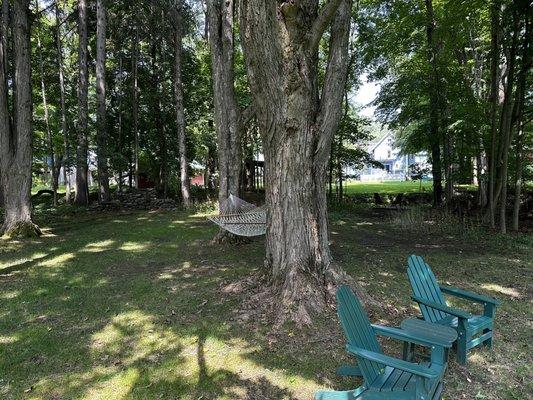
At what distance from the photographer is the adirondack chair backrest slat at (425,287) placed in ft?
10.3

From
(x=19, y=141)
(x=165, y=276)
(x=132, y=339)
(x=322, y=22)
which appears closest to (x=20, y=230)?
(x=19, y=141)

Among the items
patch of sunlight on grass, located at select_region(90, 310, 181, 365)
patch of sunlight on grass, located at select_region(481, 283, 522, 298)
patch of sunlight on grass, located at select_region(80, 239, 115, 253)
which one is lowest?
patch of sunlight on grass, located at select_region(481, 283, 522, 298)

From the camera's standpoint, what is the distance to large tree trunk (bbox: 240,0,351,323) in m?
3.49

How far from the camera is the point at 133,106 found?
50.5 ft

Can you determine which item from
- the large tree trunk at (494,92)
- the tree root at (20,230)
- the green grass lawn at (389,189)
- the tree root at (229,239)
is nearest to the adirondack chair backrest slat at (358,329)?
the tree root at (229,239)

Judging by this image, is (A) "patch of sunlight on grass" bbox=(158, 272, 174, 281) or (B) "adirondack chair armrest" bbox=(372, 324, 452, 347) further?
(A) "patch of sunlight on grass" bbox=(158, 272, 174, 281)

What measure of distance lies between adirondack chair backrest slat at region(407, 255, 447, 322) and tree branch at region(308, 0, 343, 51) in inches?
84.7

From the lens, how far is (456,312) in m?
2.81

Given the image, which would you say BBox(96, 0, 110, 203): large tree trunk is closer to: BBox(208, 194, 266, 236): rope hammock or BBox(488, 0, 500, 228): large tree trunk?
BBox(208, 194, 266, 236): rope hammock


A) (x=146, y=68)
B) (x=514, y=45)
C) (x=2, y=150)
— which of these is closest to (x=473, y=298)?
(x=514, y=45)

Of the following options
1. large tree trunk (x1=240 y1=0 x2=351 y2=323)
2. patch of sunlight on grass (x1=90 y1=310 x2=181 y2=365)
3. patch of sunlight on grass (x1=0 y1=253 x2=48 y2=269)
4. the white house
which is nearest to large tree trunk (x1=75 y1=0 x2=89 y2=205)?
patch of sunlight on grass (x1=0 y1=253 x2=48 y2=269)

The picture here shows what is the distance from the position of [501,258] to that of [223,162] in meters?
4.98

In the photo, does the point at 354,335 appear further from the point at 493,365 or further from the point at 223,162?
the point at 223,162

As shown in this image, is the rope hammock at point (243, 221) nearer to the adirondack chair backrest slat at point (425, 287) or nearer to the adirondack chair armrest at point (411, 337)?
the adirondack chair backrest slat at point (425, 287)
